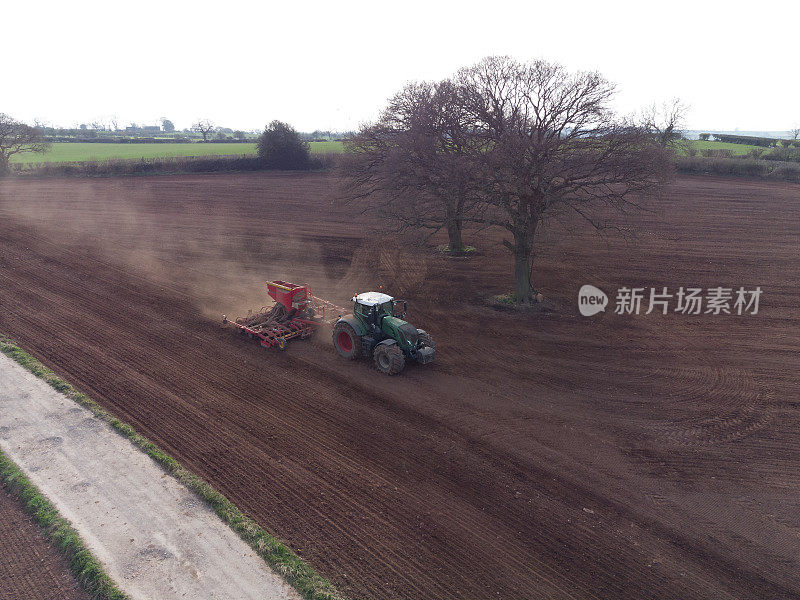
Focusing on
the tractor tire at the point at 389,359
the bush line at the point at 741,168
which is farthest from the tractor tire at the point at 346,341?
the bush line at the point at 741,168

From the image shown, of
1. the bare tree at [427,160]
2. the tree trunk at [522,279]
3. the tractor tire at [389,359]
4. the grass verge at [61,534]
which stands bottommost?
the grass verge at [61,534]

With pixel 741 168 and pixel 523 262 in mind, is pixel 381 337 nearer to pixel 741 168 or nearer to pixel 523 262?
pixel 523 262

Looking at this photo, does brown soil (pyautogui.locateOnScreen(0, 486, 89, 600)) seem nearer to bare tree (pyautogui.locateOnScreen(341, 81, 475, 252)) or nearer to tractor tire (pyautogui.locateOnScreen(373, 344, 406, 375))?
tractor tire (pyautogui.locateOnScreen(373, 344, 406, 375))

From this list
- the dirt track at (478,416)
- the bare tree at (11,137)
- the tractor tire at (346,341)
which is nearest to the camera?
the dirt track at (478,416)

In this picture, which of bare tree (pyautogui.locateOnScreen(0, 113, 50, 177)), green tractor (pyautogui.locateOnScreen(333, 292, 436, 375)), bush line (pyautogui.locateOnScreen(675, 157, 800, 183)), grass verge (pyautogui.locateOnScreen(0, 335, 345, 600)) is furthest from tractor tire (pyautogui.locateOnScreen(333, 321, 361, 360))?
bare tree (pyautogui.locateOnScreen(0, 113, 50, 177))

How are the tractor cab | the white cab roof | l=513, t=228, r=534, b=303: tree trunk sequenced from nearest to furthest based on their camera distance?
the white cab roof
the tractor cab
l=513, t=228, r=534, b=303: tree trunk

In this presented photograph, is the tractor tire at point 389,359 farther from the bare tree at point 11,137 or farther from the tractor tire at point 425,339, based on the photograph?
the bare tree at point 11,137
